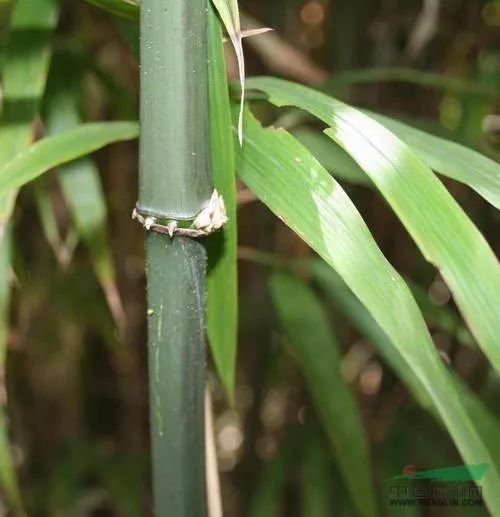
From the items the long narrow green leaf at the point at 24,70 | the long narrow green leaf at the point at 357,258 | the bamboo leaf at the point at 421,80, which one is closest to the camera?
the long narrow green leaf at the point at 357,258

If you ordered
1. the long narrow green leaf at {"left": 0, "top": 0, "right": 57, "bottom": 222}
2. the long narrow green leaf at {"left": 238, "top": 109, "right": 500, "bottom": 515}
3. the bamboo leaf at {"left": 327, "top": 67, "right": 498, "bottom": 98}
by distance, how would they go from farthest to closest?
the bamboo leaf at {"left": 327, "top": 67, "right": 498, "bottom": 98}
the long narrow green leaf at {"left": 0, "top": 0, "right": 57, "bottom": 222}
the long narrow green leaf at {"left": 238, "top": 109, "right": 500, "bottom": 515}

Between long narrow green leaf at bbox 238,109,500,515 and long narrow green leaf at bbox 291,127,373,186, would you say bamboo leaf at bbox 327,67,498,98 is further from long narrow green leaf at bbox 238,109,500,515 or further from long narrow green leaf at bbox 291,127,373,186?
long narrow green leaf at bbox 238,109,500,515

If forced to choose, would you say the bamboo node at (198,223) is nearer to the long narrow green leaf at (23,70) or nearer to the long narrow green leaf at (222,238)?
the long narrow green leaf at (222,238)

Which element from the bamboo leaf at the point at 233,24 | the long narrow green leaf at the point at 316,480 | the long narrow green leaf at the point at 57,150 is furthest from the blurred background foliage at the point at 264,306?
the bamboo leaf at the point at 233,24

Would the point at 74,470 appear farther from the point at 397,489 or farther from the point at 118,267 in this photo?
the point at 397,489

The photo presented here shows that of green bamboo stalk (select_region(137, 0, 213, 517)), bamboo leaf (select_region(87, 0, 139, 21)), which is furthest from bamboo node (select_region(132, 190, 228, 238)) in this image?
bamboo leaf (select_region(87, 0, 139, 21))
